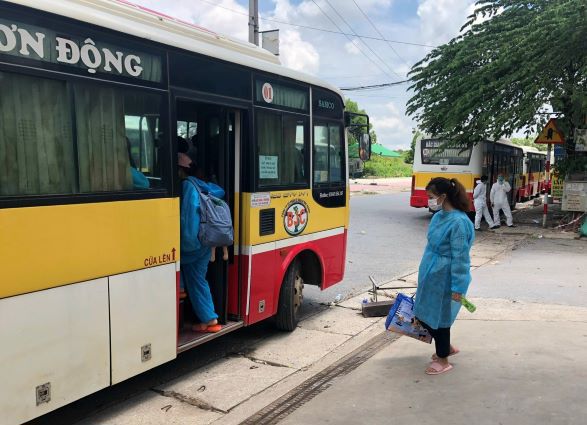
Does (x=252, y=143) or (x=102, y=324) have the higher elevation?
(x=252, y=143)

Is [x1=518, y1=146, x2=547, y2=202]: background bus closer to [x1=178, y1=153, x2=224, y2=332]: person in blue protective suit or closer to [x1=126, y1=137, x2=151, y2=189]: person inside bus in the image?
[x1=178, y1=153, x2=224, y2=332]: person in blue protective suit

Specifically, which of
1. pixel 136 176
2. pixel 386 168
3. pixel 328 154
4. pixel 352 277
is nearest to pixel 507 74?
pixel 352 277

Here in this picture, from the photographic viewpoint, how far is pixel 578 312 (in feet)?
22.0

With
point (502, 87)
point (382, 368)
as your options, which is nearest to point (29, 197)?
point (382, 368)

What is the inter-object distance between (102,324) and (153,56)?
1.95 metres

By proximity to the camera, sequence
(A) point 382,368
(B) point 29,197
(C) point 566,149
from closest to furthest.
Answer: (B) point 29,197 → (A) point 382,368 → (C) point 566,149

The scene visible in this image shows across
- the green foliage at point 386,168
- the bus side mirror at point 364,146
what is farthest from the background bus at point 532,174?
the green foliage at point 386,168

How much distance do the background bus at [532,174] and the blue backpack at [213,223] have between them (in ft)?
71.2

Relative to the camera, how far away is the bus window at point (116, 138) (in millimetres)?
3537

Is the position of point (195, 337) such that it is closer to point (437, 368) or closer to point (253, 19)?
point (437, 368)

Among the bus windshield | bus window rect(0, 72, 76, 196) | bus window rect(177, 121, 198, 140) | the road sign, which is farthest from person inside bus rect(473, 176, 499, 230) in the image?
bus window rect(0, 72, 76, 196)

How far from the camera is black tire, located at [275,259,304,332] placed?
5824 mm

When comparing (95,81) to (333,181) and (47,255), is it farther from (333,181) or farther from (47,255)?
(333,181)

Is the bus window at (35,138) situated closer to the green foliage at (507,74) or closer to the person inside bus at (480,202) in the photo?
the green foliage at (507,74)
